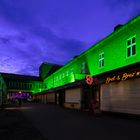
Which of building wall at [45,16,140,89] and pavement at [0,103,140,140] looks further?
building wall at [45,16,140,89]

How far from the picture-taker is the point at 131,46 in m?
21.8

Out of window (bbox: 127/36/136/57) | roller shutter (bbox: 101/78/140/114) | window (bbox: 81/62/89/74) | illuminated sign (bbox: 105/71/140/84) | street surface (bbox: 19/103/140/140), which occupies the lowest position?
street surface (bbox: 19/103/140/140)

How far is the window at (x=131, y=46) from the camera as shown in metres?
21.5

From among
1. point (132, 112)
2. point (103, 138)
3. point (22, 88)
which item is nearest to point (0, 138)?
point (103, 138)

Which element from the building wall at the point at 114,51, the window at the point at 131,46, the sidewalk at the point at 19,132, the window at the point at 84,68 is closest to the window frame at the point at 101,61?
the building wall at the point at 114,51

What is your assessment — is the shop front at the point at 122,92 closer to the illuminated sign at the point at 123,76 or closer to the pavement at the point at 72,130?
the illuminated sign at the point at 123,76

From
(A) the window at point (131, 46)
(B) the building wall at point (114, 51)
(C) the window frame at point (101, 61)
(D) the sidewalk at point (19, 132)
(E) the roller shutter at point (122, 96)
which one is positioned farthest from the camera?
(C) the window frame at point (101, 61)

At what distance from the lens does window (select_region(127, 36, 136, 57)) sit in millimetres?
21500

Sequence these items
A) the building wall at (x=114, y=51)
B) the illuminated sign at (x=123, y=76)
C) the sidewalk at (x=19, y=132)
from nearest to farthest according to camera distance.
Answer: the sidewalk at (x=19, y=132) < the illuminated sign at (x=123, y=76) < the building wall at (x=114, y=51)

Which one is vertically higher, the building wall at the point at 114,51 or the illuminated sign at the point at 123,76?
the building wall at the point at 114,51

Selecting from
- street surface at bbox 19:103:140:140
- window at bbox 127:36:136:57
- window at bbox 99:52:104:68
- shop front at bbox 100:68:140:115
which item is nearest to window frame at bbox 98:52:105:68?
window at bbox 99:52:104:68

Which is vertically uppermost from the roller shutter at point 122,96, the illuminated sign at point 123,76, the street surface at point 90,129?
the illuminated sign at point 123,76

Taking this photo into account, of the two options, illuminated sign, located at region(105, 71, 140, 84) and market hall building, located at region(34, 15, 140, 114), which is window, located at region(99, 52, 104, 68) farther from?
illuminated sign, located at region(105, 71, 140, 84)

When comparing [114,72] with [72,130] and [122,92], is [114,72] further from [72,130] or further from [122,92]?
[72,130]
